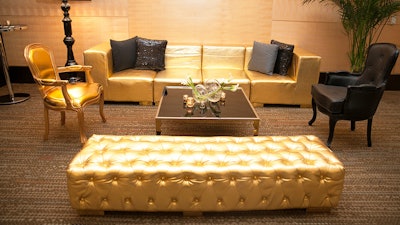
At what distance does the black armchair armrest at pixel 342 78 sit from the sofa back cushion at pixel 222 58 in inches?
58.6

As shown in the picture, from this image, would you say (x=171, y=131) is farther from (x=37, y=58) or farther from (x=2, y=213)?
(x=2, y=213)

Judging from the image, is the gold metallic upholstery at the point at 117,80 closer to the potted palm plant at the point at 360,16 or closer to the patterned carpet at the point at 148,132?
the patterned carpet at the point at 148,132

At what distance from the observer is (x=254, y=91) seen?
457cm

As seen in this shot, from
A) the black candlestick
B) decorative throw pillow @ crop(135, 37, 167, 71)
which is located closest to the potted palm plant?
decorative throw pillow @ crop(135, 37, 167, 71)

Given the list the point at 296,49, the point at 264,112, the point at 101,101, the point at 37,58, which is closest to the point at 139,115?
the point at 101,101

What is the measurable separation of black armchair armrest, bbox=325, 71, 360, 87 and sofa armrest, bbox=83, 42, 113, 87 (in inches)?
112

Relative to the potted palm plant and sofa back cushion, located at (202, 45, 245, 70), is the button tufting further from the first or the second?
the potted palm plant

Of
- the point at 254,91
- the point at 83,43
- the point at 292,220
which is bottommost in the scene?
the point at 292,220

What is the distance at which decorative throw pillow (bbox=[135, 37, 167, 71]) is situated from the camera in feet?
15.8

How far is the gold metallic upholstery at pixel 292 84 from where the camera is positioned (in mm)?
4449

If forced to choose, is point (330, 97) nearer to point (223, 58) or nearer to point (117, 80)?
point (223, 58)

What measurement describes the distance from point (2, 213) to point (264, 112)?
3208mm

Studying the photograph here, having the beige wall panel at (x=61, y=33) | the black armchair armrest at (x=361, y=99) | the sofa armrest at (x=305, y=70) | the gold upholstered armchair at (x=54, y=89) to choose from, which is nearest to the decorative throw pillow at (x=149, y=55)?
the beige wall panel at (x=61, y=33)

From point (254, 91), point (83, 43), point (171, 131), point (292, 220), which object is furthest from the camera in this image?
point (83, 43)
